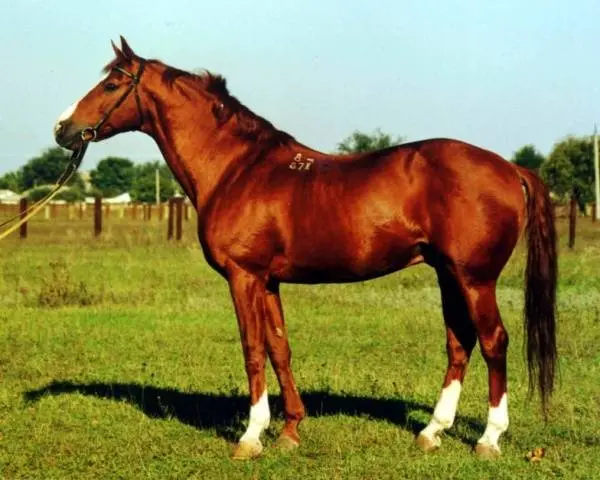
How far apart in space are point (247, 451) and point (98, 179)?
125 m

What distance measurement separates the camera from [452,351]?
6.52 metres

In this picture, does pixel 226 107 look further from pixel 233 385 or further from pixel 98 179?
pixel 98 179

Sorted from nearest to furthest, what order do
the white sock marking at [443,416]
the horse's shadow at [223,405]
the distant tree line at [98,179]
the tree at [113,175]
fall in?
the white sock marking at [443,416], the horse's shadow at [223,405], the distant tree line at [98,179], the tree at [113,175]

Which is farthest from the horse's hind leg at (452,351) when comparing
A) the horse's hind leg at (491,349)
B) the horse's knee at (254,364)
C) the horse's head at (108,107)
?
the horse's head at (108,107)

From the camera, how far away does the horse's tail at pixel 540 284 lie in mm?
6098

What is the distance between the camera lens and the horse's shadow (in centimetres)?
696

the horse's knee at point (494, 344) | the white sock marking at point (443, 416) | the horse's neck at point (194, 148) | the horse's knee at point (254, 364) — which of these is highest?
the horse's neck at point (194, 148)

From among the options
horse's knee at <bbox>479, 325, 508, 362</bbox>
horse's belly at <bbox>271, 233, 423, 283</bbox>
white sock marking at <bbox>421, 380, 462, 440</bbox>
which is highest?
horse's belly at <bbox>271, 233, 423, 283</bbox>

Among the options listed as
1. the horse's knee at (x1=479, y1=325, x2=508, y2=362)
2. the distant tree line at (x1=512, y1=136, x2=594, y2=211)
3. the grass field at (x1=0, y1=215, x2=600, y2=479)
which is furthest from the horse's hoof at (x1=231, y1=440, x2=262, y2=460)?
the distant tree line at (x1=512, y1=136, x2=594, y2=211)

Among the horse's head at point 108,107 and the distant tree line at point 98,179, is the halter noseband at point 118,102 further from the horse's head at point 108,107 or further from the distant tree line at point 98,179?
the distant tree line at point 98,179

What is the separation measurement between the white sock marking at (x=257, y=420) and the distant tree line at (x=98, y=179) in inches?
2964

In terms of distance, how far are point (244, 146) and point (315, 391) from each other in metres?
2.72

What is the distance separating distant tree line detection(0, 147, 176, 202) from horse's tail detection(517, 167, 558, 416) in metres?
75.9

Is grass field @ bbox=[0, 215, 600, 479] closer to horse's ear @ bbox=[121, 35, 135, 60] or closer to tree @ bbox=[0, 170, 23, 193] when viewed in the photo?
horse's ear @ bbox=[121, 35, 135, 60]
